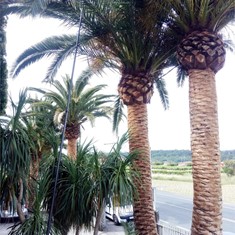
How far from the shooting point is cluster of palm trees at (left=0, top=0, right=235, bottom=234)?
482 cm

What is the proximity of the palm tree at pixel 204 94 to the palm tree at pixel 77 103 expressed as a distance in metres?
5.63

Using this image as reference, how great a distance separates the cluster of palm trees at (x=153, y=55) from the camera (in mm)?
4824

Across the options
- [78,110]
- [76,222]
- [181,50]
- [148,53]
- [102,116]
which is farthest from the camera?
[102,116]

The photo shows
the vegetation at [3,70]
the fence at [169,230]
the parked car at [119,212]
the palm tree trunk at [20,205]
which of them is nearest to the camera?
the palm tree trunk at [20,205]

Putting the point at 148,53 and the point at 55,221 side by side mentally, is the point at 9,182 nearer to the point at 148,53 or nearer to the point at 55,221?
the point at 55,221

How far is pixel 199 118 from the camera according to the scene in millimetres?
4922

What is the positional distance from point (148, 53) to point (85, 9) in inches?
58.5

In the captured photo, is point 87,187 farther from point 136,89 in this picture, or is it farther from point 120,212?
point 136,89

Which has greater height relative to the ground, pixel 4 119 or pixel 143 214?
pixel 4 119

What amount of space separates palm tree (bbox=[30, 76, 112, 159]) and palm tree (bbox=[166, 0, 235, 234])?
5.63 meters

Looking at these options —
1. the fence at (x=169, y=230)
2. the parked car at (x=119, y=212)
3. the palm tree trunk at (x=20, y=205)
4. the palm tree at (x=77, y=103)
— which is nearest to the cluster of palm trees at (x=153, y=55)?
the parked car at (x=119, y=212)

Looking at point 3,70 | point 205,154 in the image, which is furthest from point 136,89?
point 3,70

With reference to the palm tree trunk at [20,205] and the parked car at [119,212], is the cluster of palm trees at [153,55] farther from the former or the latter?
the palm tree trunk at [20,205]

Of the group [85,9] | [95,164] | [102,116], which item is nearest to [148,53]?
[85,9]
